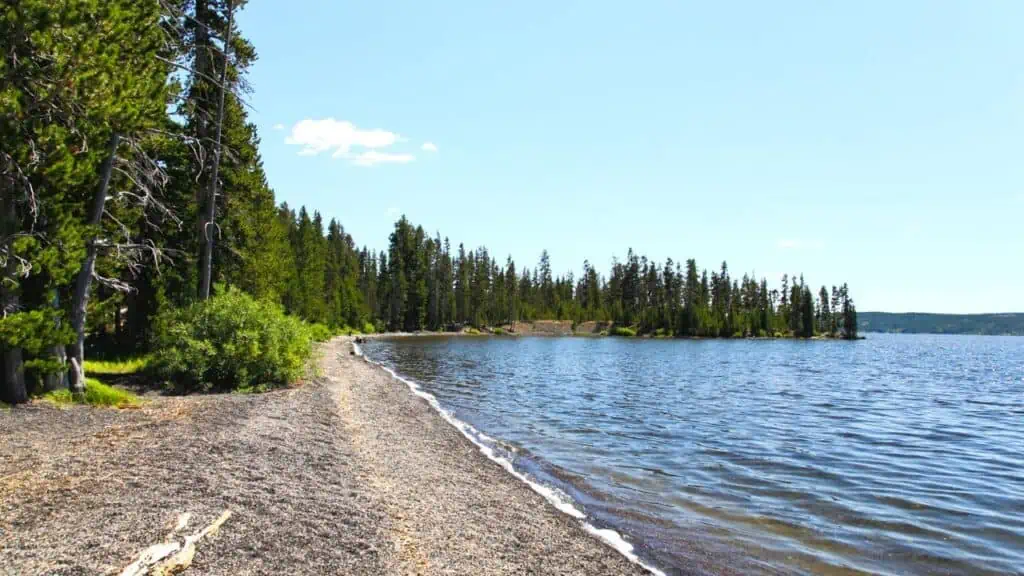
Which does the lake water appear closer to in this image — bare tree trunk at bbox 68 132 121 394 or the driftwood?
the driftwood

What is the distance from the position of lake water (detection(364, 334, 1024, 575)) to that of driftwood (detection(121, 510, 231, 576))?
5.61 meters

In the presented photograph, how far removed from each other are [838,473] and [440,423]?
Answer: 10078mm

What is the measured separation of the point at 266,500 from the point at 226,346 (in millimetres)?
12481

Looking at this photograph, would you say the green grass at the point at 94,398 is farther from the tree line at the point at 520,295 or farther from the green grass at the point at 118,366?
the tree line at the point at 520,295

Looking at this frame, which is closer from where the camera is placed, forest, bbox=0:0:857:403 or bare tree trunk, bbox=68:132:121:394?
forest, bbox=0:0:857:403

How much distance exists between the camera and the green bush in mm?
19203

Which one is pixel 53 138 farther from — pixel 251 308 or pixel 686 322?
pixel 686 322

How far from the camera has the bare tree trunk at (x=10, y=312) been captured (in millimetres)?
13438

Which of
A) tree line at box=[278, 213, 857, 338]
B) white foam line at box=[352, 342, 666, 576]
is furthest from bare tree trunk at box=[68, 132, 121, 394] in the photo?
tree line at box=[278, 213, 857, 338]

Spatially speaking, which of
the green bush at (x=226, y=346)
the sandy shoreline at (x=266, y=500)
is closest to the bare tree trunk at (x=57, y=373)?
the sandy shoreline at (x=266, y=500)

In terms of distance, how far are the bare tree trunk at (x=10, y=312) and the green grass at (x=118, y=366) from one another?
6.66 meters

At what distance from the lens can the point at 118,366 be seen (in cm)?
2233

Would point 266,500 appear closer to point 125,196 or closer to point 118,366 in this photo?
point 125,196

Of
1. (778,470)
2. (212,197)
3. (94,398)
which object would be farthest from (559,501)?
(212,197)
